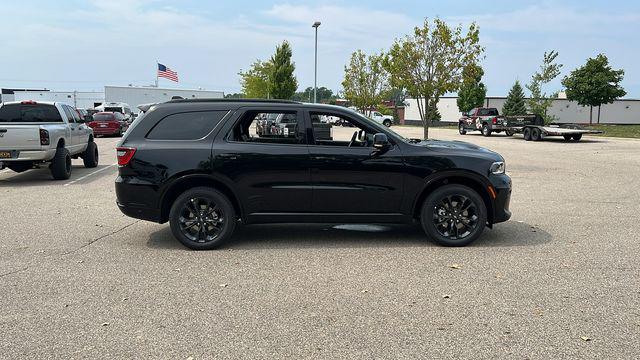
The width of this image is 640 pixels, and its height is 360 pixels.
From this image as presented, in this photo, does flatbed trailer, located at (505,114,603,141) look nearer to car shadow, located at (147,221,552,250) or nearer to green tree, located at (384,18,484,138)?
green tree, located at (384,18,484,138)

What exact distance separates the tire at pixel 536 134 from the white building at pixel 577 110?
25.9 metres

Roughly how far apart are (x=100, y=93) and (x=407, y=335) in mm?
74386

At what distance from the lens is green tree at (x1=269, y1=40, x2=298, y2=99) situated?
4866cm

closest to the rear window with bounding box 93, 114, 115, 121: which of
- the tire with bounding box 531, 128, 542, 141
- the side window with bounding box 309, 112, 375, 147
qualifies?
the tire with bounding box 531, 128, 542, 141

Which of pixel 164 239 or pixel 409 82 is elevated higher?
pixel 409 82

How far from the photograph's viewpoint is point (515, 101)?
48.8 meters

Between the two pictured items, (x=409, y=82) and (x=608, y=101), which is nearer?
(x=409, y=82)

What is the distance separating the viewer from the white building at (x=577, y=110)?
55.0 m

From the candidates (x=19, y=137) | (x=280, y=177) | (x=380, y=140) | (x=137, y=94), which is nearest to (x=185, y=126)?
(x=280, y=177)

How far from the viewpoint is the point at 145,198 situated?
20.2ft

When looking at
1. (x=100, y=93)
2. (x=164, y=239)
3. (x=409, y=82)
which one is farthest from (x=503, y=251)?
(x=100, y=93)

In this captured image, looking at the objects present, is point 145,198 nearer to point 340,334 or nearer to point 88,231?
point 88,231

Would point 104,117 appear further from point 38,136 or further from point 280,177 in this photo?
point 280,177

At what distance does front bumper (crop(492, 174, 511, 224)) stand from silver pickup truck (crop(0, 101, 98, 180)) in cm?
960
